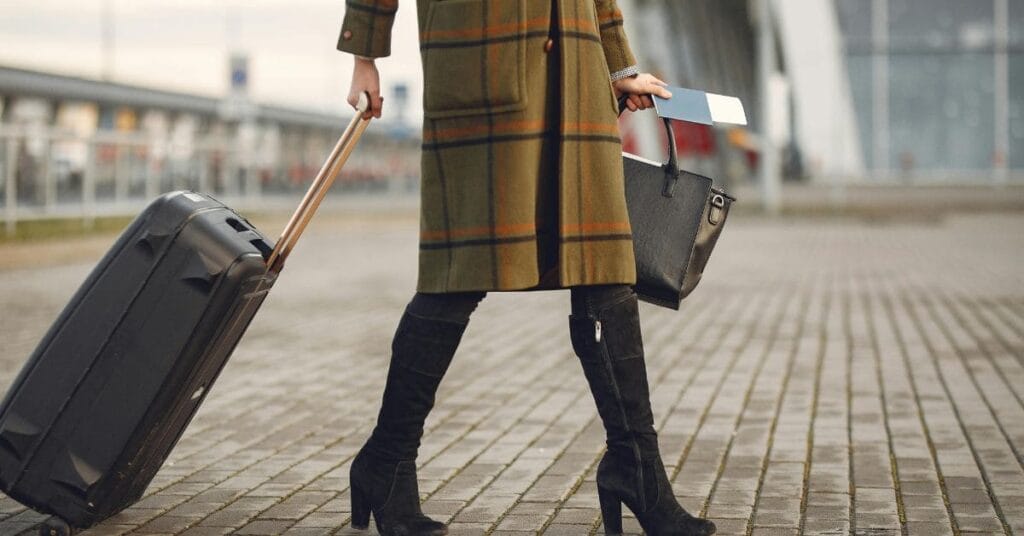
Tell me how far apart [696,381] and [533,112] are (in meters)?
3.31

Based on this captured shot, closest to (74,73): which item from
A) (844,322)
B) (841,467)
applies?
(844,322)

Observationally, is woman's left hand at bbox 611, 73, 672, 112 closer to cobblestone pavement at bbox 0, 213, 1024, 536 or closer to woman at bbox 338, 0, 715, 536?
woman at bbox 338, 0, 715, 536

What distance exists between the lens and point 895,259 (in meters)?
14.6

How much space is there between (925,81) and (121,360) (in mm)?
51230

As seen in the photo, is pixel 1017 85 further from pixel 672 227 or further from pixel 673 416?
pixel 672 227

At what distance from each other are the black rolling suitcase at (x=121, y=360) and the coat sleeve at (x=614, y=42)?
877 millimetres

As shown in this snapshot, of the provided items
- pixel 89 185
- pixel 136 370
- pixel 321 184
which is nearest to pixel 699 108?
pixel 321 184

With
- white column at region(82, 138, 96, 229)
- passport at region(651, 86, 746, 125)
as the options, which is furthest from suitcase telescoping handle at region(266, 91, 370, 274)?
white column at region(82, 138, 96, 229)

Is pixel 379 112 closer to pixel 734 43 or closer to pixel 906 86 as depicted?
pixel 734 43

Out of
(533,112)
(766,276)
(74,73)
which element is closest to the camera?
(533,112)

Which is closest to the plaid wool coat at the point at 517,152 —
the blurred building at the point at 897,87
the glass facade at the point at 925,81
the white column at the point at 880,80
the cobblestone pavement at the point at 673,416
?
the cobblestone pavement at the point at 673,416

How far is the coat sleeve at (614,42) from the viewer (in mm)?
3328

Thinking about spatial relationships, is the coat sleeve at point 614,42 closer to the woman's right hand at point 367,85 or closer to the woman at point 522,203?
the woman at point 522,203

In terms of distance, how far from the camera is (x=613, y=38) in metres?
3.34
